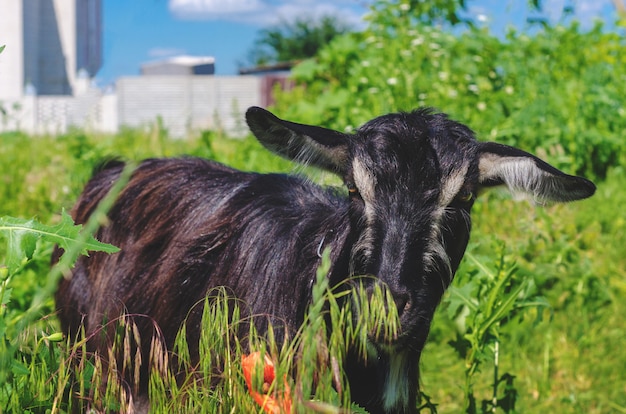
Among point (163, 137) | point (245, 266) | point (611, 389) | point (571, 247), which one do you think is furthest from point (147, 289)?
point (163, 137)

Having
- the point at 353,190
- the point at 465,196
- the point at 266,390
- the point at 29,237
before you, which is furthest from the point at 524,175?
the point at 29,237

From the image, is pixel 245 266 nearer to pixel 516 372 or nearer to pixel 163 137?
pixel 516 372

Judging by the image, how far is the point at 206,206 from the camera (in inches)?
166

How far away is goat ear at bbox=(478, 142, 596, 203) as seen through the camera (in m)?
3.28

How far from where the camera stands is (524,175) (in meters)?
3.30

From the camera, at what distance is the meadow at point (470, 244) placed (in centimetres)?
227

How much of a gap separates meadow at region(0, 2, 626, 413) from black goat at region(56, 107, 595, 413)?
0.22 meters

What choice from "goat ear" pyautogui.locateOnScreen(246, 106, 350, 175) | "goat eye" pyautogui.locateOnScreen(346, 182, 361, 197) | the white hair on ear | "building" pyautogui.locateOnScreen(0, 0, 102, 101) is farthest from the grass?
"building" pyautogui.locateOnScreen(0, 0, 102, 101)

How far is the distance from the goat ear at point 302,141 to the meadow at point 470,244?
0.41ft

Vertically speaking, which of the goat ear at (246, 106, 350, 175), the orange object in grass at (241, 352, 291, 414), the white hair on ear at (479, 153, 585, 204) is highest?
the goat ear at (246, 106, 350, 175)

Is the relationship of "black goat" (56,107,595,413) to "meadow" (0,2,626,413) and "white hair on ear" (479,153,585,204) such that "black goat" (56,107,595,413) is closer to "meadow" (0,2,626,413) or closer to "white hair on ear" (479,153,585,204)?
"white hair on ear" (479,153,585,204)

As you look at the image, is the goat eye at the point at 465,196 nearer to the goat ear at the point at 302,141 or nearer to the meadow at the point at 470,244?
the goat ear at the point at 302,141

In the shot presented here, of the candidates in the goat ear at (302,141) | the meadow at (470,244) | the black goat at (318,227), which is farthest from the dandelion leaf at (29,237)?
the goat ear at (302,141)

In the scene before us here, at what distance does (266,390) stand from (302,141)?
1285mm
